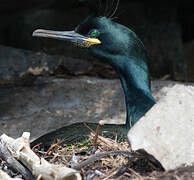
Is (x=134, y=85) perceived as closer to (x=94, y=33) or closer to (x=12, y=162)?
(x=94, y=33)

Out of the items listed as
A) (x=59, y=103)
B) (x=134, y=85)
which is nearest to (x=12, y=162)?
(x=134, y=85)

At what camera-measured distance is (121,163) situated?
2.23m

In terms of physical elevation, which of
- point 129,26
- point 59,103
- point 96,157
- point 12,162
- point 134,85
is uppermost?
point 96,157

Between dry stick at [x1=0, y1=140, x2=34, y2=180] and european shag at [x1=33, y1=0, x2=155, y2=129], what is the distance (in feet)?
3.02

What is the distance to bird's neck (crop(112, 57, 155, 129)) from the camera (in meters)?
3.02

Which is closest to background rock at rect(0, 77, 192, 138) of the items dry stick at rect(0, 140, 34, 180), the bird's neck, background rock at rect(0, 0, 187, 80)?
background rock at rect(0, 0, 187, 80)

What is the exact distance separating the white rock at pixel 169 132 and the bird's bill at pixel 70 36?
3.37ft

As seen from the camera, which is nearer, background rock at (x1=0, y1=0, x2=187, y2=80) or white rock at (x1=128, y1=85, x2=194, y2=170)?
white rock at (x1=128, y1=85, x2=194, y2=170)

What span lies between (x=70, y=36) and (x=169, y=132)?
134 cm

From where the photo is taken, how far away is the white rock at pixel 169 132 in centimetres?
205

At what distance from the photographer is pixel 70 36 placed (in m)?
3.18

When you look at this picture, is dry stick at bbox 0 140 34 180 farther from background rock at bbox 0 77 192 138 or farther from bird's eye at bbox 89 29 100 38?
background rock at bbox 0 77 192 138

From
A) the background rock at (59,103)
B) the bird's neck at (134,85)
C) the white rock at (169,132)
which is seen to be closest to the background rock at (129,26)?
the background rock at (59,103)

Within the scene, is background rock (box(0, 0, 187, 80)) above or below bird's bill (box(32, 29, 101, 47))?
below
